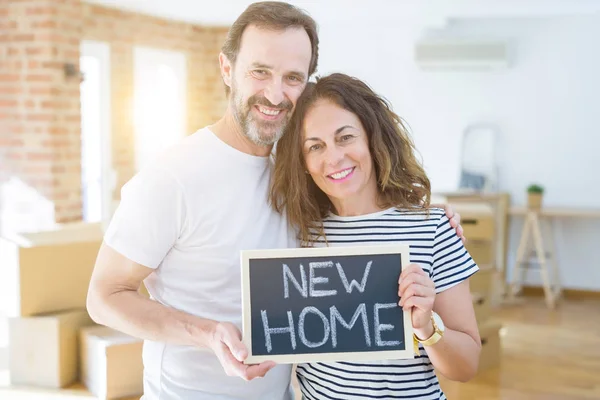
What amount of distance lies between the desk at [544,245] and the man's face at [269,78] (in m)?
4.83

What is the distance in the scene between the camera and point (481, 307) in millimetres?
4246

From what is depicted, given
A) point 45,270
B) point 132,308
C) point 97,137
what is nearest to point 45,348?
point 45,270

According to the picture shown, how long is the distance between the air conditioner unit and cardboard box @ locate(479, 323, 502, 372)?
2904 mm

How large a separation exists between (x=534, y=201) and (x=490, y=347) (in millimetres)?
2199

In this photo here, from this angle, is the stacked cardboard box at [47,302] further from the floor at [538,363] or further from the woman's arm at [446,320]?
the woman's arm at [446,320]

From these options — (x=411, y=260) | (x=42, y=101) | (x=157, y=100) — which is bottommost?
(x=411, y=260)

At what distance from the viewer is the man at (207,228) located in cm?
143

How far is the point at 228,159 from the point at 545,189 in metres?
5.32

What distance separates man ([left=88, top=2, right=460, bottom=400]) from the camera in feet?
4.68

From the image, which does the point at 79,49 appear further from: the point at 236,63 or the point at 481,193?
the point at 236,63

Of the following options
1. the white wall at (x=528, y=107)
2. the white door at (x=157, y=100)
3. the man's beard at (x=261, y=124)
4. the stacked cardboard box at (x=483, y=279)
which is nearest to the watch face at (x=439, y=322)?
the man's beard at (x=261, y=124)

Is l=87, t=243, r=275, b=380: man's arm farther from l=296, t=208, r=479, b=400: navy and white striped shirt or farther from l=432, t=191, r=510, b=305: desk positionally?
l=432, t=191, r=510, b=305: desk

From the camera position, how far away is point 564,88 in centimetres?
620

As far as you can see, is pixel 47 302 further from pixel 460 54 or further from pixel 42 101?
pixel 460 54
